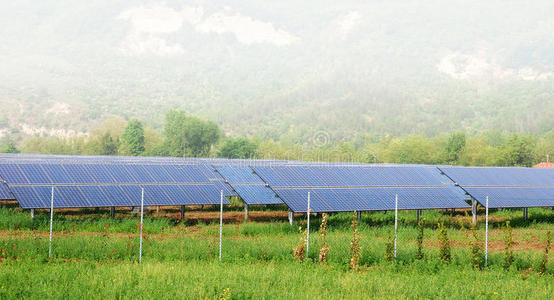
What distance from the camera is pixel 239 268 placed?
2059cm

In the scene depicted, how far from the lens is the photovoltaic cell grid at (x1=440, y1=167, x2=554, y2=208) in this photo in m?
36.9

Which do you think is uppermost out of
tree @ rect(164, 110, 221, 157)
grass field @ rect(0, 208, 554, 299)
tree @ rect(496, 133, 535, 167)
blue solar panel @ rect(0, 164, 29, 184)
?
tree @ rect(164, 110, 221, 157)

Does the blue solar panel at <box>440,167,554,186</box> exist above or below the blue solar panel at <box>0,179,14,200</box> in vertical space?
above

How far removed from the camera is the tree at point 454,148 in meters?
117

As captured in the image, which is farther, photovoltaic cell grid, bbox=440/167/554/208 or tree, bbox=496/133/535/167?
tree, bbox=496/133/535/167

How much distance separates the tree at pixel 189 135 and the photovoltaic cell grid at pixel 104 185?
355 feet

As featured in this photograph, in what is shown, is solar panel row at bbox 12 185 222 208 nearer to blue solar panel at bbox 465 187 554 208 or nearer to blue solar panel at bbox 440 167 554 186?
blue solar panel at bbox 465 187 554 208

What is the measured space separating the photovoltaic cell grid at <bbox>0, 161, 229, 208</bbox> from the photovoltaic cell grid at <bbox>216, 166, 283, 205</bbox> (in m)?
1.63

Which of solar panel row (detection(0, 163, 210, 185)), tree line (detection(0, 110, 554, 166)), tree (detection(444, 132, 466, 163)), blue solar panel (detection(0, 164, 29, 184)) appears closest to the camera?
blue solar panel (detection(0, 164, 29, 184))

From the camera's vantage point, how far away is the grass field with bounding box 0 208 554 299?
17.6 m

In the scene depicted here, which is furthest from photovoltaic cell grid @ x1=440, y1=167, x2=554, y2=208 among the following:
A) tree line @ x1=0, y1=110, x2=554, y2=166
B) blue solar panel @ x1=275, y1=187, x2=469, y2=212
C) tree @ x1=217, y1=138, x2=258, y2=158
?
tree @ x1=217, y1=138, x2=258, y2=158

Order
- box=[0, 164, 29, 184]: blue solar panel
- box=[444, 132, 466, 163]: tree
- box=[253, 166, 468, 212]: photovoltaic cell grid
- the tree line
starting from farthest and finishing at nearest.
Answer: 1. box=[444, 132, 466, 163]: tree
2. the tree line
3. box=[253, 166, 468, 212]: photovoltaic cell grid
4. box=[0, 164, 29, 184]: blue solar panel

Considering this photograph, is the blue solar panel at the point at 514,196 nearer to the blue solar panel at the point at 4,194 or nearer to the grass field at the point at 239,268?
the grass field at the point at 239,268

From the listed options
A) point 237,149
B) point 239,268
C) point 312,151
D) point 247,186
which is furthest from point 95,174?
point 312,151
